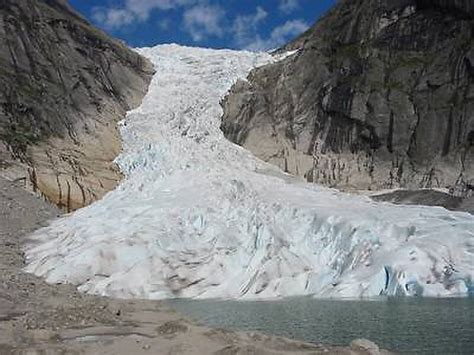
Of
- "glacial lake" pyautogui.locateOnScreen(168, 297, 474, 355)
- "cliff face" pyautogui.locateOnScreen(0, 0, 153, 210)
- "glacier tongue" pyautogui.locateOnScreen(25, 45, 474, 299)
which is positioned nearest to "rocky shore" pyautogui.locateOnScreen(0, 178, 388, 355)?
"glacial lake" pyautogui.locateOnScreen(168, 297, 474, 355)

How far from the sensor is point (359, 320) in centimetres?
1426

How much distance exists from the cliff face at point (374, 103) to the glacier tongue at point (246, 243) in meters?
5.02

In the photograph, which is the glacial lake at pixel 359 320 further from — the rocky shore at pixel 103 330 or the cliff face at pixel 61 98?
the cliff face at pixel 61 98

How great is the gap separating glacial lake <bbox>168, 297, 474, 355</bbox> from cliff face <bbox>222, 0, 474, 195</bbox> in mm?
13647

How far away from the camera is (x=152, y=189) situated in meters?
28.1

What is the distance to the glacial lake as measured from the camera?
1168 centimetres

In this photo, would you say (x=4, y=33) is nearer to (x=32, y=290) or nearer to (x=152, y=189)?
(x=152, y=189)

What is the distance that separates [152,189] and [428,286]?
13.8 metres

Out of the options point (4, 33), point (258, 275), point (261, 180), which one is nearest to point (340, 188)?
point (261, 180)

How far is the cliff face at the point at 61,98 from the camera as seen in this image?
3097 centimetres

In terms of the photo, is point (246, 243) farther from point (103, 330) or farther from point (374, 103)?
point (374, 103)

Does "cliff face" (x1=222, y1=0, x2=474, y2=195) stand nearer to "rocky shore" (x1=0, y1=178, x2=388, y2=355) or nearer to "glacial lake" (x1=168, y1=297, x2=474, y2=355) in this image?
"glacial lake" (x1=168, y1=297, x2=474, y2=355)

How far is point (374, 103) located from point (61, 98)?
17.3 meters

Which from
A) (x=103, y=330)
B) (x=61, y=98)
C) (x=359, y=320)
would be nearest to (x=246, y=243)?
(x=359, y=320)
